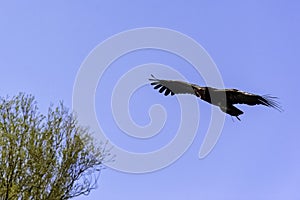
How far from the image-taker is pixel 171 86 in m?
16.5

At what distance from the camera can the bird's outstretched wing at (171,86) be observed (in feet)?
52.5

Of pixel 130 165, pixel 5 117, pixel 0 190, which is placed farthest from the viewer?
pixel 5 117

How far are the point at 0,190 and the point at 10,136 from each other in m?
1.97

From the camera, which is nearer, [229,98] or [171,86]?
[229,98]

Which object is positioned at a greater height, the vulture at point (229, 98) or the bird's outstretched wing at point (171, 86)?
the bird's outstretched wing at point (171, 86)

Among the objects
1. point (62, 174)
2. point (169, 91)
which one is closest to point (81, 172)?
point (62, 174)

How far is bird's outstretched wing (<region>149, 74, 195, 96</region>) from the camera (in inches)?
631

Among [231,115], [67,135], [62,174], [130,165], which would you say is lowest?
[231,115]

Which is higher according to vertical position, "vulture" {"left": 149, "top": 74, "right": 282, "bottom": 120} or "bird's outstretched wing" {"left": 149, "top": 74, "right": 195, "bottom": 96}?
"bird's outstretched wing" {"left": 149, "top": 74, "right": 195, "bottom": 96}

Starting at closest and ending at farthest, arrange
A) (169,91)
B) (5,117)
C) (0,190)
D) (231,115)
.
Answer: (231,115) < (169,91) < (0,190) < (5,117)

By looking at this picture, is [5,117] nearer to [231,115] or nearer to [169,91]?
[169,91]

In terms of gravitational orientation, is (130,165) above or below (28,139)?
below

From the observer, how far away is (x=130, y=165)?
18312 millimetres

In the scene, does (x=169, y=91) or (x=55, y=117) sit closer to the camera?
(x=169, y=91)
